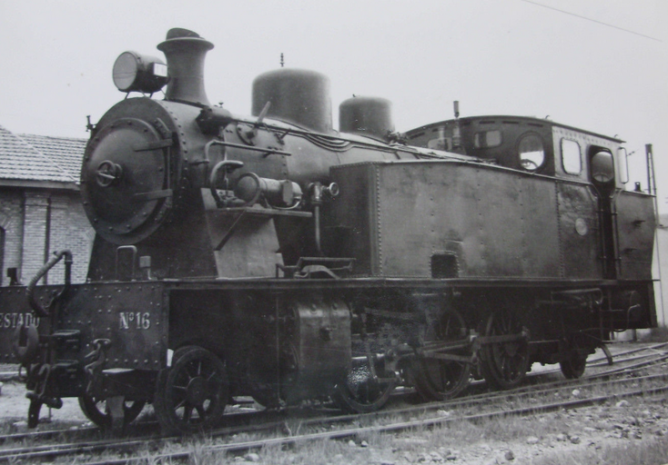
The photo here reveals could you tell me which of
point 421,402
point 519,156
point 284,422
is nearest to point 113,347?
point 284,422

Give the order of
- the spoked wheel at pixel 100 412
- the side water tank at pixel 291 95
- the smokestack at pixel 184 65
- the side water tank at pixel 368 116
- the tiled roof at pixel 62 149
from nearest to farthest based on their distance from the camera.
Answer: the spoked wheel at pixel 100 412 → the smokestack at pixel 184 65 → the side water tank at pixel 291 95 → the side water tank at pixel 368 116 → the tiled roof at pixel 62 149

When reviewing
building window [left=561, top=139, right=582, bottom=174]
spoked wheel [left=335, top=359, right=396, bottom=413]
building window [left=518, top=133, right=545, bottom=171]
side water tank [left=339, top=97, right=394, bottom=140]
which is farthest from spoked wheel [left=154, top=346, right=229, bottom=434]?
building window [left=561, top=139, right=582, bottom=174]

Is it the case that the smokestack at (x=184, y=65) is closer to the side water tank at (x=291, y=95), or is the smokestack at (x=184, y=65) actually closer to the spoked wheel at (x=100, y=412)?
the side water tank at (x=291, y=95)

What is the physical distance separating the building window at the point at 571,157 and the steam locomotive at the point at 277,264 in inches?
19.9

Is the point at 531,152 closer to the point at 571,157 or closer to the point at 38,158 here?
the point at 571,157

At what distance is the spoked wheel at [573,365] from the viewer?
30.2 feet

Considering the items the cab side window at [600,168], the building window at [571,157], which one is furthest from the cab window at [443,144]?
the cab side window at [600,168]

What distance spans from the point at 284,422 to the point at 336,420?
1.78 feet

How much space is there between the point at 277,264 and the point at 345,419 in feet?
4.86

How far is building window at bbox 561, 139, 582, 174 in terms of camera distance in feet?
29.4

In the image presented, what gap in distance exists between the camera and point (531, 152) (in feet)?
29.5

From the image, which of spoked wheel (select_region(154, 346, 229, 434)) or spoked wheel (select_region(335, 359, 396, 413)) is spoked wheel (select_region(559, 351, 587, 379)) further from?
spoked wheel (select_region(154, 346, 229, 434))

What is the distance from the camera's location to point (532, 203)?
26.7 ft

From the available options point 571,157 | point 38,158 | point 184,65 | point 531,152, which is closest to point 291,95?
point 184,65
